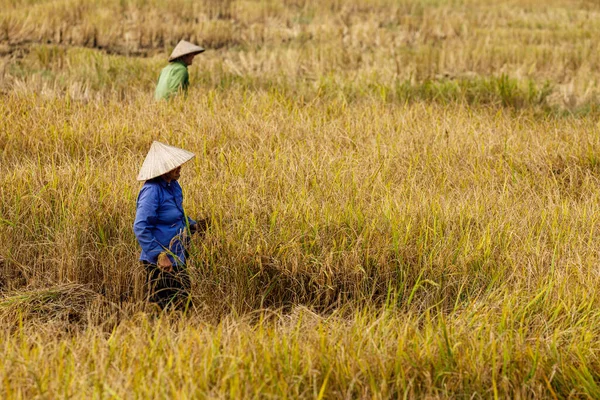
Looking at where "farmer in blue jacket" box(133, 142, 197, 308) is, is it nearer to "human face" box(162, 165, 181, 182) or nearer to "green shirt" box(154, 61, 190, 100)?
"human face" box(162, 165, 181, 182)

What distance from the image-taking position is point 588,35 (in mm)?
10797

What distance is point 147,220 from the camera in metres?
3.46

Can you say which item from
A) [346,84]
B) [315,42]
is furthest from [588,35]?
[346,84]

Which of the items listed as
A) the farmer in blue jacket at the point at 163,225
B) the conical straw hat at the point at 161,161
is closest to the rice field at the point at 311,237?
the farmer in blue jacket at the point at 163,225

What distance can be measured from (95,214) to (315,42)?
6709mm

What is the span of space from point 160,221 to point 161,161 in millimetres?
309

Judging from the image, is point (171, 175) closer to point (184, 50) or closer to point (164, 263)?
point (164, 263)

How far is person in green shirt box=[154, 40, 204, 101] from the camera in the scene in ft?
20.1

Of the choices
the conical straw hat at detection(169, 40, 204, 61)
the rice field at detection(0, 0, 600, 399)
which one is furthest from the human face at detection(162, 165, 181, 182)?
the conical straw hat at detection(169, 40, 204, 61)

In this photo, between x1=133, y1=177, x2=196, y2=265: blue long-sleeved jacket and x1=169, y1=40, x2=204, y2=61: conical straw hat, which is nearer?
x1=133, y1=177, x2=196, y2=265: blue long-sleeved jacket

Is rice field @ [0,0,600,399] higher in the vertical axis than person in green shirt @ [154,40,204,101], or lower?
lower

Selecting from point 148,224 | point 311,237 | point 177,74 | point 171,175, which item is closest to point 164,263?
point 148,224

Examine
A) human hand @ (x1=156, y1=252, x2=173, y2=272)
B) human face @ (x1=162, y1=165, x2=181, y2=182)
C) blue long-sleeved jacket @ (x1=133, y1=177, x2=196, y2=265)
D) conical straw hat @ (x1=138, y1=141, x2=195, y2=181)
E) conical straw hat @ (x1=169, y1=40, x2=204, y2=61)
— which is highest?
conical straw hat @ (x1=169, y1=40, x2=204, y2=61)

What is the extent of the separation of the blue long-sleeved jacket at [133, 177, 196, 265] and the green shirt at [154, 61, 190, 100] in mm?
2792
